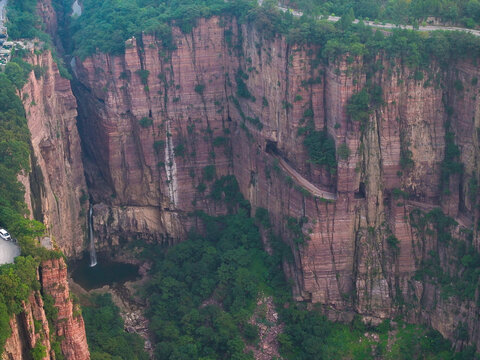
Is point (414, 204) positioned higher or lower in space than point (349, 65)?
lower

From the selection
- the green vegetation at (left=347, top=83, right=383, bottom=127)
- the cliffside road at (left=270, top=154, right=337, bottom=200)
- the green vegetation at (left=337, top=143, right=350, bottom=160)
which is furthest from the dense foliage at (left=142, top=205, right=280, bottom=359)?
the green vegetation at (left=347, top=83, right=383, bottom=127)

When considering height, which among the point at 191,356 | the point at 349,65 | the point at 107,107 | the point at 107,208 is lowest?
the point at 191,356

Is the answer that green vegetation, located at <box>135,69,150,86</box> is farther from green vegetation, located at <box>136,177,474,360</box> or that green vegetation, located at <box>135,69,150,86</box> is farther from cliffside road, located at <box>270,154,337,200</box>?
green vegetation, located at <box>136,177,474,360</box>

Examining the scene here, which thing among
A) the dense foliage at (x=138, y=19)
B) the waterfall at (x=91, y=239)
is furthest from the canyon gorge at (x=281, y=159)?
the dense foliage at (x=138, y=19)

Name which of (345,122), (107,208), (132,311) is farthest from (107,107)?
(345,122)

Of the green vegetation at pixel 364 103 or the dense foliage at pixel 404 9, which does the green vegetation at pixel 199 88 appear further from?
the green vegetation at pixel 364 103

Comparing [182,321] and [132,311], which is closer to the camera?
[182,321]

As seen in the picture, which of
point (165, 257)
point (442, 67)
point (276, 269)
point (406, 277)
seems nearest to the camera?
point (442, 67)

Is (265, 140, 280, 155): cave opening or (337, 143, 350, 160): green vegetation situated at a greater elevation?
(337, 143, 350, 160): green vegetation

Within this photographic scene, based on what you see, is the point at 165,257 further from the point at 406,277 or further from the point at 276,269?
the point at 406,277
